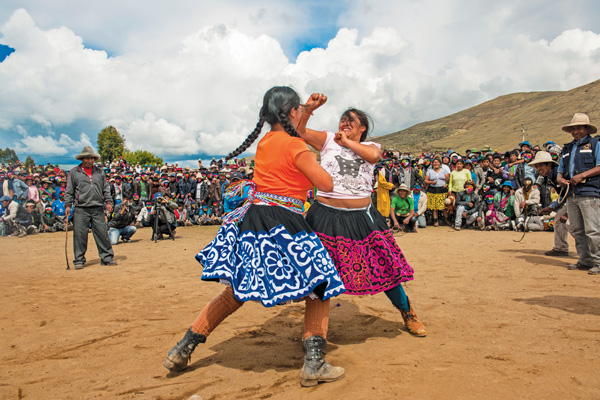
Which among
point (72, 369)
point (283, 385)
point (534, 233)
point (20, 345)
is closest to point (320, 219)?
point (283, 385)

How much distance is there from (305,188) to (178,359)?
152 centimetres

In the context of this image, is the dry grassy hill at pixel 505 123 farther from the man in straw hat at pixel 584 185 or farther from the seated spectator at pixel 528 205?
the man in straw hat at pixel 584 185

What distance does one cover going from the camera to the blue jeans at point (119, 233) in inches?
427

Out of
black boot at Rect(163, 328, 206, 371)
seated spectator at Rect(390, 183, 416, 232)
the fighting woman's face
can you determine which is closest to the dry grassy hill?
seated spectator at Rect(390, 183, 416, 232)

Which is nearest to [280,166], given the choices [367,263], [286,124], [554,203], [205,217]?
[286,124]

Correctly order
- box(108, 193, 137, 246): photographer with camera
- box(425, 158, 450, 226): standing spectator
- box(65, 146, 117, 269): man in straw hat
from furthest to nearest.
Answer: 1. box(425, 158, 450, 226): standing spectator
2. box(108, 193, 137, 246): photographer with camera
3. box(65, 146, 117, 269): man in straw hat

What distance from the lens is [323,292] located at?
2.80m

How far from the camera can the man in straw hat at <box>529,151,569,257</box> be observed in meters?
6.82

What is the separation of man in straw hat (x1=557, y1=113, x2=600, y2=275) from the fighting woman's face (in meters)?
4.20

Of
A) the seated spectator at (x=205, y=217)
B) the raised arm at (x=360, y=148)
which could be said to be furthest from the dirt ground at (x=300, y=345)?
the seated spectator at (x=205, y=217)

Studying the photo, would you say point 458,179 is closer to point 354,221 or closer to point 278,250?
point 354,221

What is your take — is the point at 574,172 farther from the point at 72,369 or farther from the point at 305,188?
the point at 72,369

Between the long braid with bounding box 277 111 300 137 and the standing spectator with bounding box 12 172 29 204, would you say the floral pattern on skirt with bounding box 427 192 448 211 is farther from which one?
the standing spectator with bounding box 12 172 29 204

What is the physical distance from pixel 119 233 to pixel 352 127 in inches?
366
